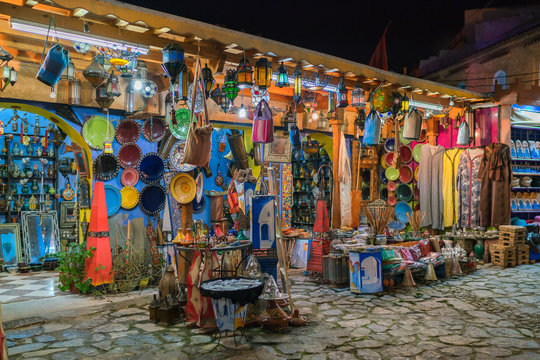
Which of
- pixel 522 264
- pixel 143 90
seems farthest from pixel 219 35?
pixel 522 264

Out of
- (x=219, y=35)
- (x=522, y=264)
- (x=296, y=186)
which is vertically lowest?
(x=522, y=264)

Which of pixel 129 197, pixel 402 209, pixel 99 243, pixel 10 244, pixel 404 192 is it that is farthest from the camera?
pixel 404 192

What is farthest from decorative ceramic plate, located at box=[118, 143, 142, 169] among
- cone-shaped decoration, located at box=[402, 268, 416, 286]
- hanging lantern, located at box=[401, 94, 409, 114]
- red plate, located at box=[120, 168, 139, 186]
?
cone-shaped decoration, located at box=[402, 268, 416, 286]

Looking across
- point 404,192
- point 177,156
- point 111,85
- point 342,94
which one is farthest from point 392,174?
point 111,85

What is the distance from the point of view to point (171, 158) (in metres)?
8.24

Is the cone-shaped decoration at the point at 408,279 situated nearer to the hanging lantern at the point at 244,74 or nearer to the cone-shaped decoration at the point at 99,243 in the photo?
the hanging lantern at the point at 244,74

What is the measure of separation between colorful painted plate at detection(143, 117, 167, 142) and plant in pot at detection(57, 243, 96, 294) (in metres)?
2.28

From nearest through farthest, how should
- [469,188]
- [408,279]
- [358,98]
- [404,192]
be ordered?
[358,98] < [408,279] < [469,188] < [404,192]

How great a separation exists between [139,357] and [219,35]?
3.69 m

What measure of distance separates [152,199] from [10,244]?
12.7 ft

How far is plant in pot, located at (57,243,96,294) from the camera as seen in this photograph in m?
6.47

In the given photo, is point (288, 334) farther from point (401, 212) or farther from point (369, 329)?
point (401, 212)

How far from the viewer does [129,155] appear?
7777 mm

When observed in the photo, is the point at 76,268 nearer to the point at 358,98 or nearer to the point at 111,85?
the point at 111,85
